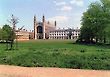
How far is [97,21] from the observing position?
8069 cm

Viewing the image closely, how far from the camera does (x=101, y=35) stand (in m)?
81.4

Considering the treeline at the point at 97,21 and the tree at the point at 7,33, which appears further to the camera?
the treeline at the point at 97,21

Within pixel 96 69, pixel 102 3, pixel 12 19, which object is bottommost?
pixel 96 69

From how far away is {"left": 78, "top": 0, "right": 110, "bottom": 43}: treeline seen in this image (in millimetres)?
78250

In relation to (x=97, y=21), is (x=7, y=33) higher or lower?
lower

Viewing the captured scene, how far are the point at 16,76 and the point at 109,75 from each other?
20.0ft

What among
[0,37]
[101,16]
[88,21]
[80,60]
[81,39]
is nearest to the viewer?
[80,60]

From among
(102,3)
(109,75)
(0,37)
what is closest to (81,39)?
(102,3)

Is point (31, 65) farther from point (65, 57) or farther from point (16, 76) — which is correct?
point (16, 76)

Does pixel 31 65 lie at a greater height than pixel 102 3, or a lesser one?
lesser

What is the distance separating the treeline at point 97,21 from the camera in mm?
78250

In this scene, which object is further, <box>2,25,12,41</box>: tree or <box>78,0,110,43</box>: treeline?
<box>78,0,110,43</box>: treeline

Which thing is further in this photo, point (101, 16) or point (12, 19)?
point (101, 16)

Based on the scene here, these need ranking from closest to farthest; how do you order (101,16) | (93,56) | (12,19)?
(93,56)
(12,19)
(101,16)
